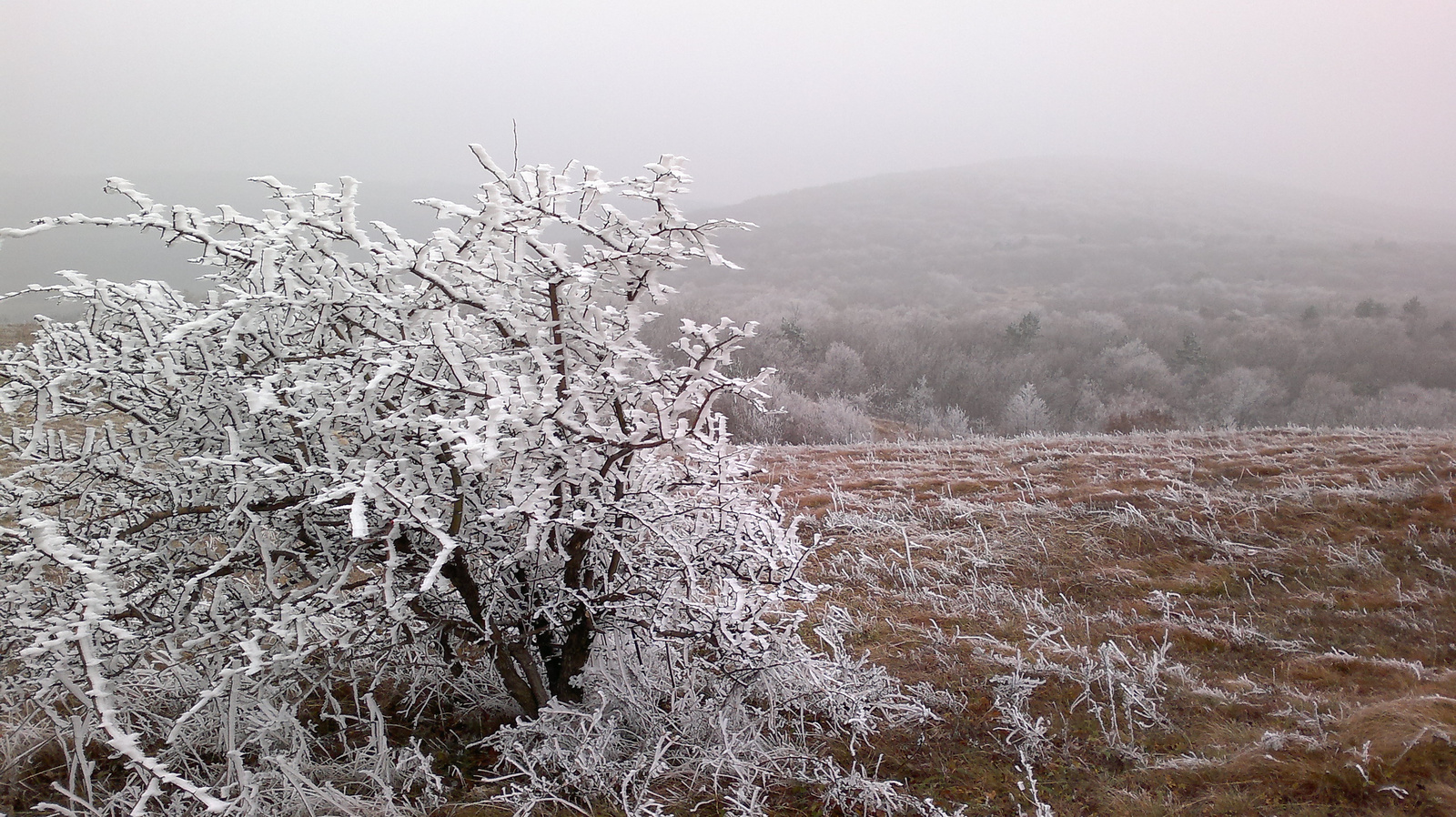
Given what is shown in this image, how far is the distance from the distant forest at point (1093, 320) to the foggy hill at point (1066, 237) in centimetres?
40

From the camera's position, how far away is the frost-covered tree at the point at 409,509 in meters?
3.12

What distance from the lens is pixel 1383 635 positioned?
4637 mm

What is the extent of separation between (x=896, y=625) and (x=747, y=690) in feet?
6.24

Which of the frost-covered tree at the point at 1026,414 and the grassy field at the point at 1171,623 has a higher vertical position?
the grassy field at the point at 1171,623

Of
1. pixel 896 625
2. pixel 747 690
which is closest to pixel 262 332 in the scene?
pixel 747 690

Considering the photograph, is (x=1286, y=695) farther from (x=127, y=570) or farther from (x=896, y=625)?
(x=127, y=570)

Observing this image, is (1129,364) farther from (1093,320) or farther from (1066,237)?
(1066,237)

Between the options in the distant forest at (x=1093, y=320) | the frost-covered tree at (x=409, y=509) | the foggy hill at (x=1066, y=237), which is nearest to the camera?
the frost-covered tree at (x=409, y=509)

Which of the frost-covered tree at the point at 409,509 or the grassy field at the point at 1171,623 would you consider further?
the grassy field at the point at 1171,623

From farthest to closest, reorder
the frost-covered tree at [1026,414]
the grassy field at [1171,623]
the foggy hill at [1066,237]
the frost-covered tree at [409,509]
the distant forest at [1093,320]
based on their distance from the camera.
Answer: the foggy hill at [1066,237]
the distant forest at [1093,320]
the frost-covered tree at [1026,414]
the grassy field at [1171,623]
the frost-covered tree at [409,509]

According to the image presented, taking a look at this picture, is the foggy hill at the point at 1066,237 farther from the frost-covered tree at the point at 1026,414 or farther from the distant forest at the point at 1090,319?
the frost-covered tree at the point at 1026,414

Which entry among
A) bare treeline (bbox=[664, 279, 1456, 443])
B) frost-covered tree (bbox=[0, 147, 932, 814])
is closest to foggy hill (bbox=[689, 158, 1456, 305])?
bare treeline (bbox=[664, 279, 1456, 443])

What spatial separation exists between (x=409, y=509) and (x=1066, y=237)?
8702 cm

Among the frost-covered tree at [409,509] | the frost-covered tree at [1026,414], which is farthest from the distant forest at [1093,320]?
the frost-covered tree at [409,509]
